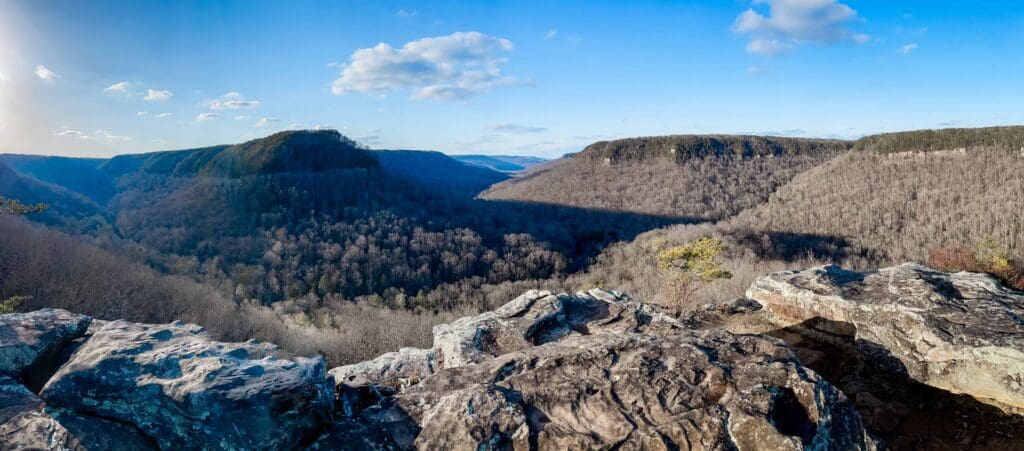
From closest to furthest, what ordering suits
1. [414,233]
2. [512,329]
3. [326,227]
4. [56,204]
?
[512,329], [326,227], [414,233], [56,204]

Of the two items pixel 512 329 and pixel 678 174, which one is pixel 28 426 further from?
pixel 678 174

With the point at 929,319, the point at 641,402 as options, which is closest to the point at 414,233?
the point at 929,319

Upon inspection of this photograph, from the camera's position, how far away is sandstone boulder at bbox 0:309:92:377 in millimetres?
9461

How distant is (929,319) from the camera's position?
11078 millimetres

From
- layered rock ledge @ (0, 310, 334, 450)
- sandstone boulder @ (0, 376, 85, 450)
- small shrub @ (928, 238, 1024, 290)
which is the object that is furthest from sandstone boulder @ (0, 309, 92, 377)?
small shrub @ (928, 238, 1024, 290)

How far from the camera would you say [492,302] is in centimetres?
6844

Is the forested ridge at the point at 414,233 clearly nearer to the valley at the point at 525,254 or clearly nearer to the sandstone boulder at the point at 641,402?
the valley at the point at 525,254

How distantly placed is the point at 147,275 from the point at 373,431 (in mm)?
58962

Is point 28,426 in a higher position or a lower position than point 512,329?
higher

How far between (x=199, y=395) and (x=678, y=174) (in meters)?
164

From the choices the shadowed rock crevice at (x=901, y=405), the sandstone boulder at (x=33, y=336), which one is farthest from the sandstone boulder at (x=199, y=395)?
the shadowed rock crevice at (x=901, y=405)

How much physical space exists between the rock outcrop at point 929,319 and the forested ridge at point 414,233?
32.1 ft

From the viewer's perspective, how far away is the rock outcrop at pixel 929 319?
967 centimetres

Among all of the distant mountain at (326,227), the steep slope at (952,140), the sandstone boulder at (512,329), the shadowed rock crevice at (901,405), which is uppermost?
the steep slope at (952,140)
